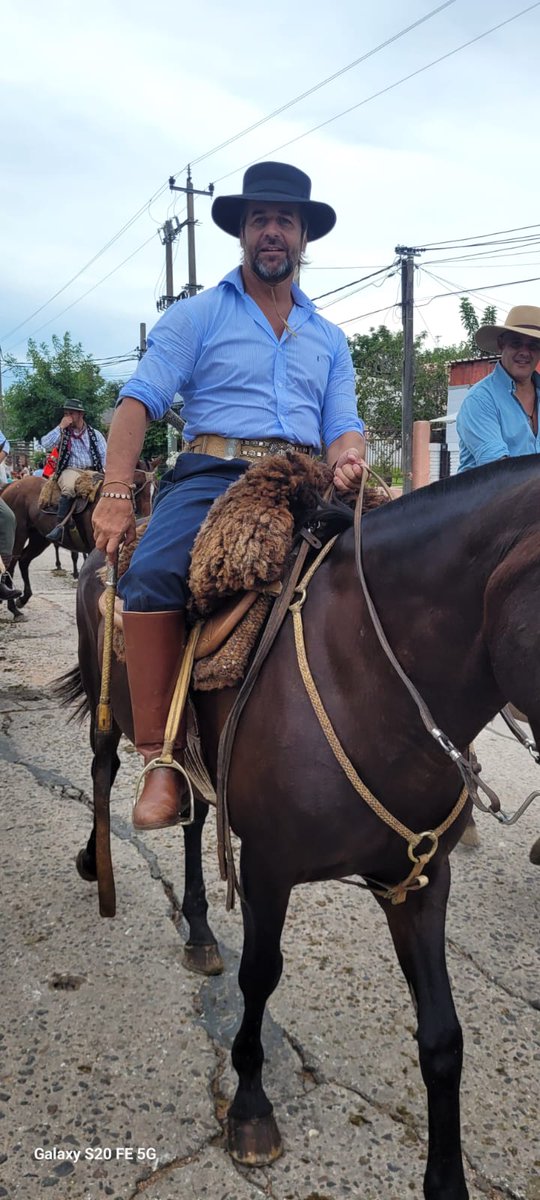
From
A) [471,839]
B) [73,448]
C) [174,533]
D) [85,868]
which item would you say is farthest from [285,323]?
[73,448]

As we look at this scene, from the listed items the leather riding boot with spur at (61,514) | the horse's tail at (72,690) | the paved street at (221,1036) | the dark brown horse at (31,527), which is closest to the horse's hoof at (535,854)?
the paved street at (221,1036)

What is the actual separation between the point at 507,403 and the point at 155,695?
6.70 feet

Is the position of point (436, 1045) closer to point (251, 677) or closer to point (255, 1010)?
point (255, 1010)

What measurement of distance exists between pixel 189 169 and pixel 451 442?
11278 millimetres

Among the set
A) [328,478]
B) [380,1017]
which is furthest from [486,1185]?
[328,478]

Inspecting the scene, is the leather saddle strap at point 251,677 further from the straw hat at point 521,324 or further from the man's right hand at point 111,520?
the straw hat at point 521,324

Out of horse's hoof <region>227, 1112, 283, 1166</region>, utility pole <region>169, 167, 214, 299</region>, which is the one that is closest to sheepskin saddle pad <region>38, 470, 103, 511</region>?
horse's hoof <region>227, 1112, 283, 1166</region>

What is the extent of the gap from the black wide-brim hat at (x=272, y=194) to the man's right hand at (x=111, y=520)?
3.09 feet

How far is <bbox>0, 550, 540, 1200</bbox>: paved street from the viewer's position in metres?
2.00

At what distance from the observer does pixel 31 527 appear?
1024 centimetres

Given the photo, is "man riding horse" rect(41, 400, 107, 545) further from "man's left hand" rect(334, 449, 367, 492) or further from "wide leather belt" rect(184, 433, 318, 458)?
"man's left hand" rect(334, 449, 367, 492)

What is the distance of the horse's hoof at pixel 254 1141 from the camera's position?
2006 mm

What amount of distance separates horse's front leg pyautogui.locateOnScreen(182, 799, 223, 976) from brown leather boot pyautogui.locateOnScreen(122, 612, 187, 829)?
51 cm

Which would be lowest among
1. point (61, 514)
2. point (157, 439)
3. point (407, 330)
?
point (61, 514)
